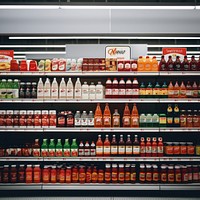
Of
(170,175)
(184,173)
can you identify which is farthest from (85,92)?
(184,173)

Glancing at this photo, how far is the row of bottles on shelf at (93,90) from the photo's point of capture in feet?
15.7

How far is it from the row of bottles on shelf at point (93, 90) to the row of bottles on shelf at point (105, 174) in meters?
1.16

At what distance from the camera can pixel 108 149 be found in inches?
189

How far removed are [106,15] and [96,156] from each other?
3.19 meters

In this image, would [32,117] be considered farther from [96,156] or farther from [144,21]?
[144,21]

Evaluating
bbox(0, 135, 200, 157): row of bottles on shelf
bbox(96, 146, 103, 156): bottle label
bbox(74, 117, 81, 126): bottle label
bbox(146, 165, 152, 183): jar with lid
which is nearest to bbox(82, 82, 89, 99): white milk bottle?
bbox(74, 117, 81, 126): bottle label

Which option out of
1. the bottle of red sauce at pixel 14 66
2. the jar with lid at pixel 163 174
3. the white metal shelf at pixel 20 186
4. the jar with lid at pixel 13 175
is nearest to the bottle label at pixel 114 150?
the jar with lid at pixel 163 174

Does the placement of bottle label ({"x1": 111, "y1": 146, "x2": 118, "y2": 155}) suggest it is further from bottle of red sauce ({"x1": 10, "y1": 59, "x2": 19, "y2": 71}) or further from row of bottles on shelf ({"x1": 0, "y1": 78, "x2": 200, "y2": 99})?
bottle of red sauce ({"x1": 10, "y1": 59, "x2": 19, "y2": 71})

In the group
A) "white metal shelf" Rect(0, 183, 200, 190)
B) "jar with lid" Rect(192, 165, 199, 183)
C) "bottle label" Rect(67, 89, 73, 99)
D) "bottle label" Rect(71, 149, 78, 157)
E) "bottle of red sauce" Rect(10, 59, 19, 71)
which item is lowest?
"white metal shelf" Rect(0, 183, 200, 190)

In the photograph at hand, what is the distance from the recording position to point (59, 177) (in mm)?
4805

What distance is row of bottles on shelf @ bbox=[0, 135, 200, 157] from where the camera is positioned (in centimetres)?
480

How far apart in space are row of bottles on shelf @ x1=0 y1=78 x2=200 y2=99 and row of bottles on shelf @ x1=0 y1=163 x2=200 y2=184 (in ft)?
3.80

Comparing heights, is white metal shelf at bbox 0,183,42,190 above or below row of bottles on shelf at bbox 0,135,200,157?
below

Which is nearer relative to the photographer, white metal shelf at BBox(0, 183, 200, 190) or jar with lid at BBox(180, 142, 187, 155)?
white metal shelf at BBox(0, 183, 200, 190)
